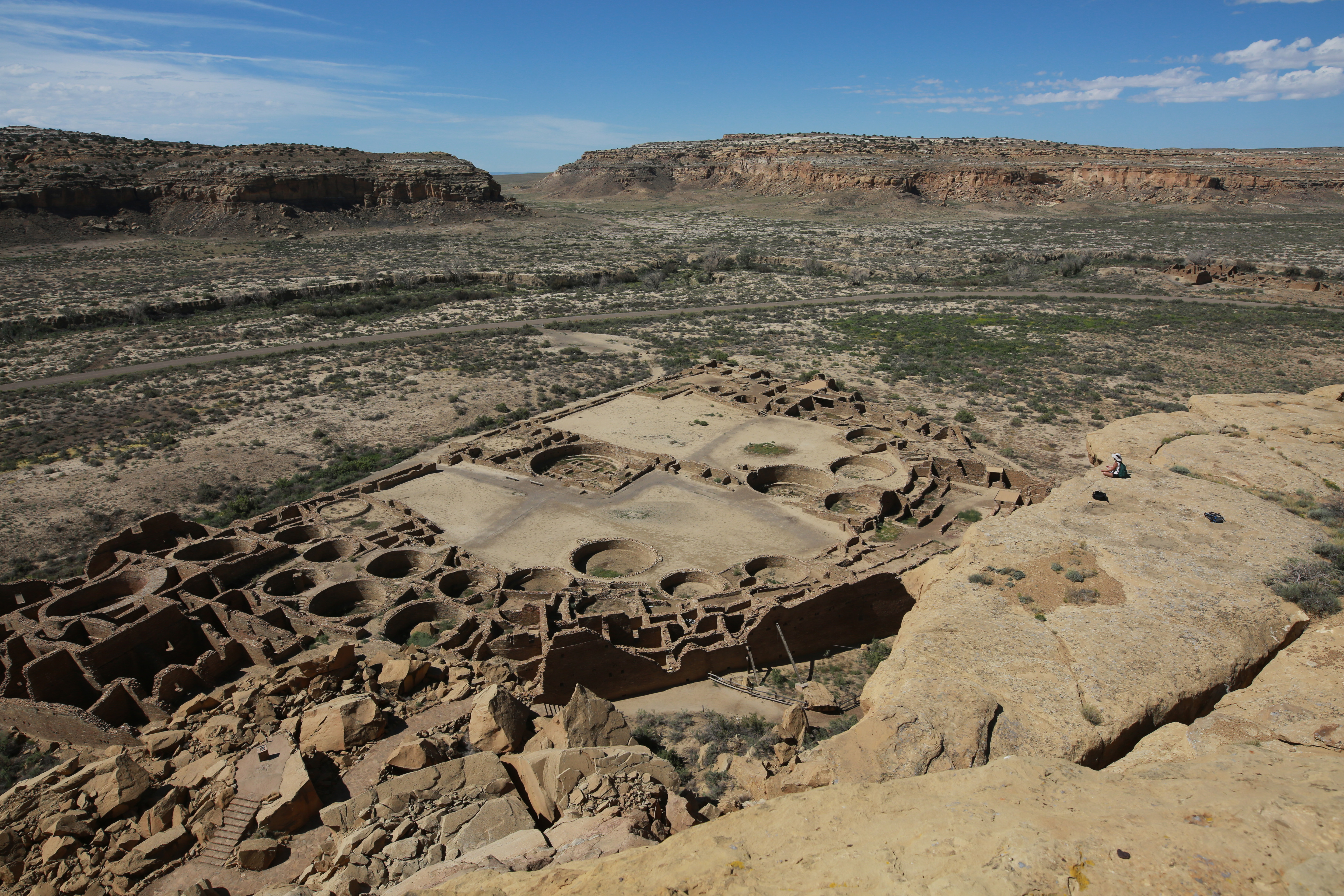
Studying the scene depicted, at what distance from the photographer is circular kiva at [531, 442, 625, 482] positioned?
30438 millimetres

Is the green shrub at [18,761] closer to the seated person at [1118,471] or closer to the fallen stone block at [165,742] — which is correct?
the fallen stone block at [165,742]

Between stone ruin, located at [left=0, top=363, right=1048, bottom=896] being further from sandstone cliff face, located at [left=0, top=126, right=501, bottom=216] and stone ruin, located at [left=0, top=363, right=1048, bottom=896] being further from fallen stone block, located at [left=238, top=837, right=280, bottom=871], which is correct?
sandstone cliff face, located at [left=0, top=126, right=501, bottom=216]

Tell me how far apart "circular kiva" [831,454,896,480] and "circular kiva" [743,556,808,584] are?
7.92 meters

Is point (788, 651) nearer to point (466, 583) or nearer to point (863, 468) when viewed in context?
point (466, 583)

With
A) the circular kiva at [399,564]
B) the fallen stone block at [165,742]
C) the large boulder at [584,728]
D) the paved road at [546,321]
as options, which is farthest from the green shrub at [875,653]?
the paved road at [546,321]

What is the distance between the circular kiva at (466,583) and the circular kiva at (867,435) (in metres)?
17.8

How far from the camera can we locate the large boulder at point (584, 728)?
43.9 ft

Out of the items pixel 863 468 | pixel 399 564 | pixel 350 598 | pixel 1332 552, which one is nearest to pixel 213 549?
pixel 350 598

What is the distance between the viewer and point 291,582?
2222 centimetres

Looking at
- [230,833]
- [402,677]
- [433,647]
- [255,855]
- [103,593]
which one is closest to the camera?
[255,855]

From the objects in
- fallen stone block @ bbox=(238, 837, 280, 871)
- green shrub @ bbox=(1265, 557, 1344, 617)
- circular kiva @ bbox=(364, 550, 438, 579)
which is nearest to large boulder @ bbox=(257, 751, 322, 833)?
fallen stone block @ bbox=(238, 837, 280, 871)

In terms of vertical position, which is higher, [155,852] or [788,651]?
[155,852]

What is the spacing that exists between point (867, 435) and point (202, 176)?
103843 mm

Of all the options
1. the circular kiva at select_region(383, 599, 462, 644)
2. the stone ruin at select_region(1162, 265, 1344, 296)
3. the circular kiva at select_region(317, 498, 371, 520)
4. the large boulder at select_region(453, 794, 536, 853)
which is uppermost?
the stone ruin at select_region(1162, 265, 1344, 296)
